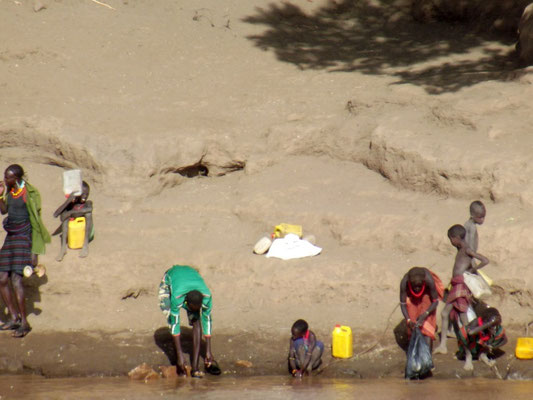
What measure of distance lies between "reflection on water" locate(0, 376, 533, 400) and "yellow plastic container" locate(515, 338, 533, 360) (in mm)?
323

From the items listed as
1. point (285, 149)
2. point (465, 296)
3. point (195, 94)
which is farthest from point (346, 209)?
point (195, 94)

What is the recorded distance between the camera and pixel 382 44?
14.6m

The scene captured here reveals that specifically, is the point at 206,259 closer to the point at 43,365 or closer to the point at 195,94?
the point at 43,365

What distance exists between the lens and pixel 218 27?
14617 millimetres

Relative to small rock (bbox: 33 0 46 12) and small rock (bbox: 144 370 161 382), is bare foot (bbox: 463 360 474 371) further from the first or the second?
small rock (bbox: 33 0 46 12)

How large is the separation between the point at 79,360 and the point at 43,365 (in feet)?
1.17

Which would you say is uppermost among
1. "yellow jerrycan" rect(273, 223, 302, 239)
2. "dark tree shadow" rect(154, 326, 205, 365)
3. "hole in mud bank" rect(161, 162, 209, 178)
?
"hole in mud bank" rect(161, 162, 209, 178)

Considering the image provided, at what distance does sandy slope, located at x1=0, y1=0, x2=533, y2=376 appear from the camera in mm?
10242

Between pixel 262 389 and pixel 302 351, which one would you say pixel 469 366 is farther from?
pixel 262 389

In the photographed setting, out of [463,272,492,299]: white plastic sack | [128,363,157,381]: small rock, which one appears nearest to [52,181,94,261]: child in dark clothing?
[128,363,157,381]: small rock

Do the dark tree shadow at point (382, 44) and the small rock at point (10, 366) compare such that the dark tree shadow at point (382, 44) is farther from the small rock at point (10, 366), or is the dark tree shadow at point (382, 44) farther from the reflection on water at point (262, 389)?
the small rock at point (10, 366)

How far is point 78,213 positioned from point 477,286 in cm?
449

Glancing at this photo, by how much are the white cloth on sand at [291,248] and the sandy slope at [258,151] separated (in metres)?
0.13

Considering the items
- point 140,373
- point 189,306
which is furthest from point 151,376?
point 189,306
